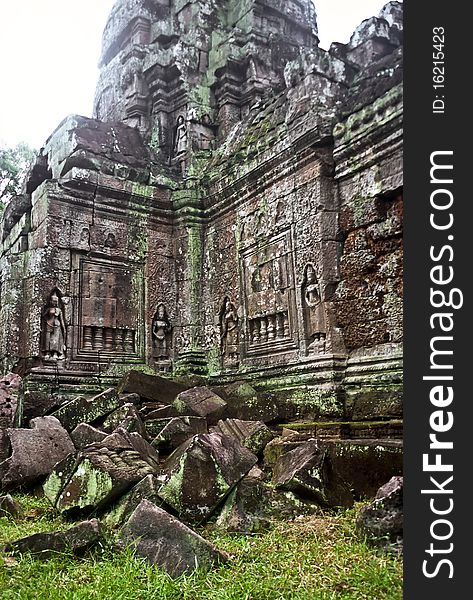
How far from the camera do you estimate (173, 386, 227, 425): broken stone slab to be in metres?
6.62

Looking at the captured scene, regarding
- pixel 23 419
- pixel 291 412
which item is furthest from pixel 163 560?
pixel 23 419

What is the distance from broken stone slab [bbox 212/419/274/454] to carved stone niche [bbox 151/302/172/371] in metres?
3.65

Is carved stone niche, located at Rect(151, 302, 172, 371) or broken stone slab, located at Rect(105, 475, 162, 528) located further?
carved stone niche, located at Rect(151, 302, 172, 371)

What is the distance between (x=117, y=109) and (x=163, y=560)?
10742 mm

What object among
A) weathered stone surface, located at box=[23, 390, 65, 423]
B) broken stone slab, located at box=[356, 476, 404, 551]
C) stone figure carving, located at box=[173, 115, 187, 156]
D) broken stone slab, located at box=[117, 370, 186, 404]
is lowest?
broken stone slab, located at box=[356, 476, 404, 551]

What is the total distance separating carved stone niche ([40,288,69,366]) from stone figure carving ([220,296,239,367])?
230 cm

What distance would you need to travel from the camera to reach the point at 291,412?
21.7ft

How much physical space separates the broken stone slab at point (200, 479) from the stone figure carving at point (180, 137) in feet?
24.2

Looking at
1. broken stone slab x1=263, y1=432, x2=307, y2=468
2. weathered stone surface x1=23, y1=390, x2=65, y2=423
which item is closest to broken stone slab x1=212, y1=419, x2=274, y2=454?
broken stone slab x1=263, y1=432, x2=307, y2=468

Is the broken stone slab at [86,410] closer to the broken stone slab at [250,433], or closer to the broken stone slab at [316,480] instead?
the broken stone slab at [250,433]

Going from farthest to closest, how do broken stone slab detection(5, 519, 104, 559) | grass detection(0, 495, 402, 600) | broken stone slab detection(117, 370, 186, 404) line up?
broken stone slab detection(117, 370, 186, 404)
broken stone slab detection(5, 519, 104, 559)
grass detection(0, 495, 402, 600)

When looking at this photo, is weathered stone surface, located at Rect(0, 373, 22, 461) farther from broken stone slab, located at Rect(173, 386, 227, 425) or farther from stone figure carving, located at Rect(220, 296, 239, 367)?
stone figure carving, located at Rect(220, 296, 239, 367)

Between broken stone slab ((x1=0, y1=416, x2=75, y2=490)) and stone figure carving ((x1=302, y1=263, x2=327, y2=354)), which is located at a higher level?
stone figure carving ((x1=302, y1=263, x2=327, y2=354))

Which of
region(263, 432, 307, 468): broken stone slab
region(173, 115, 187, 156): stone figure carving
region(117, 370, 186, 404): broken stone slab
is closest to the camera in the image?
region(263, 432, 307, 468): broken stone slab
